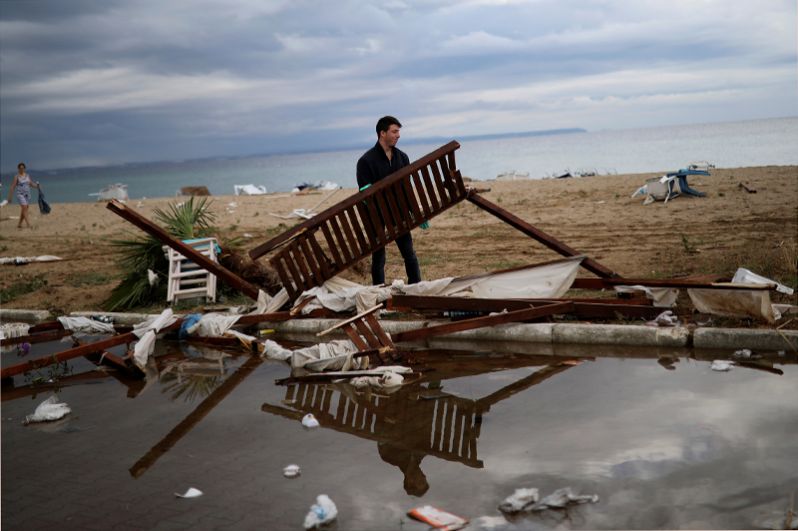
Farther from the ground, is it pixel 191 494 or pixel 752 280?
pixel 752 280

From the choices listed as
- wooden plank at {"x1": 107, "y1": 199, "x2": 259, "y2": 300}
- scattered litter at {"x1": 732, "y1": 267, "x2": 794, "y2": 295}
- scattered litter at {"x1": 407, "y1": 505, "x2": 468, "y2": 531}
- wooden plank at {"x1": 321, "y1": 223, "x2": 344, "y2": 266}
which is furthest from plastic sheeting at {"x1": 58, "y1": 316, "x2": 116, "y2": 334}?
scattered litter at {"x1": 732, "y1": 267, "x2": 794, "y2": 295}

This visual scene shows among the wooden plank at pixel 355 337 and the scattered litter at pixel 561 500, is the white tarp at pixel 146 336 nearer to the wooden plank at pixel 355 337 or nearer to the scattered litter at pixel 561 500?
the wooden plank at pixel 355 337

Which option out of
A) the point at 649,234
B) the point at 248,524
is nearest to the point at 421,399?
the point at 248,524

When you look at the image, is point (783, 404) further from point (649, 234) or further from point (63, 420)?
point (649, 234)

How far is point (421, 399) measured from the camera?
6.16 meters

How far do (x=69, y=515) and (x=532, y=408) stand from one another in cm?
313

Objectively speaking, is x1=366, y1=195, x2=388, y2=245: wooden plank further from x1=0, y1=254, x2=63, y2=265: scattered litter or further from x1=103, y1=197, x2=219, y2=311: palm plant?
x1=0, y1=254, x2=63, y2=265: scattered litter

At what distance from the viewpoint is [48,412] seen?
634cm

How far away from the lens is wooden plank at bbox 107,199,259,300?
8.63m

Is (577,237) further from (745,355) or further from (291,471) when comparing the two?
(291,471)

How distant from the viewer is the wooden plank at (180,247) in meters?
8.63

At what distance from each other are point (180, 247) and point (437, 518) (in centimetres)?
595

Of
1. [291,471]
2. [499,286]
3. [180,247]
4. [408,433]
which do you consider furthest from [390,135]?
[291,471]

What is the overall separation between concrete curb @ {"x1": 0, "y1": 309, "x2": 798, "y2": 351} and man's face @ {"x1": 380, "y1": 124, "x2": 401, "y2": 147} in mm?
1955
